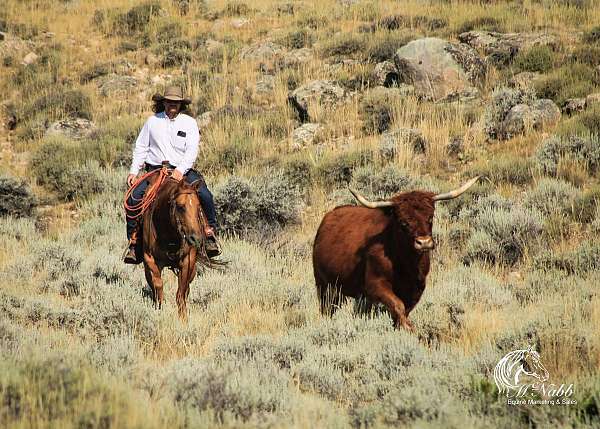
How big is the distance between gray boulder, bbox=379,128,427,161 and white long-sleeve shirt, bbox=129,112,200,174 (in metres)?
6.45

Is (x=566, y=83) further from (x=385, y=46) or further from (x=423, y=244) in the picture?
(x=423, y=244)

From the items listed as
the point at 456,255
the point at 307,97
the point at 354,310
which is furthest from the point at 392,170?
the point at 354,310

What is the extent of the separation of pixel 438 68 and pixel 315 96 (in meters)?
2.84

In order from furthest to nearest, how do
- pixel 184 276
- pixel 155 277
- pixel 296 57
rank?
1. pixel 296 57
2. pixel 155 277
3. pixel 184 276

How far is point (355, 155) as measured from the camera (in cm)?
1547

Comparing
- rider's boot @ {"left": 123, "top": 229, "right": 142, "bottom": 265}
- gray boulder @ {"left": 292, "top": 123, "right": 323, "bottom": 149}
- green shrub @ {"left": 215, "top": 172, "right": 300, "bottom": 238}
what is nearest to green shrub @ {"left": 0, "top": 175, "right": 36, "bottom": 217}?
green shrub @ {"left": 215, "top": 172, "right": 300, "bottom": 238}

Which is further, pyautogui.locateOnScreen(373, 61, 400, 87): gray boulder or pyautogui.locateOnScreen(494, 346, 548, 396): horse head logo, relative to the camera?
pyautogui.locateOnScreen(373, 61, 400, 87): gray boulder

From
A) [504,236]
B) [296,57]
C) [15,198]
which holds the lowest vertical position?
[15,198]

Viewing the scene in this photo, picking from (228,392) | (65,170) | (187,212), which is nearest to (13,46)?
(65,170)

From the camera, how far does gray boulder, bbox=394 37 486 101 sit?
18.1 meters

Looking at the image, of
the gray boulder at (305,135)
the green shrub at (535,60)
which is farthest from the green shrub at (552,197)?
the green shrub at (535,60)

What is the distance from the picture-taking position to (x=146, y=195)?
934cm

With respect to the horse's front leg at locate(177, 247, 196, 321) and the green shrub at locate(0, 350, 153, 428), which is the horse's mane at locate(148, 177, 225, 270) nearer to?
the horse's front leg at locate(177, 247, 196, 321)

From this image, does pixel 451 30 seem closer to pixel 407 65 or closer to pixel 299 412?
pixel 407 65
